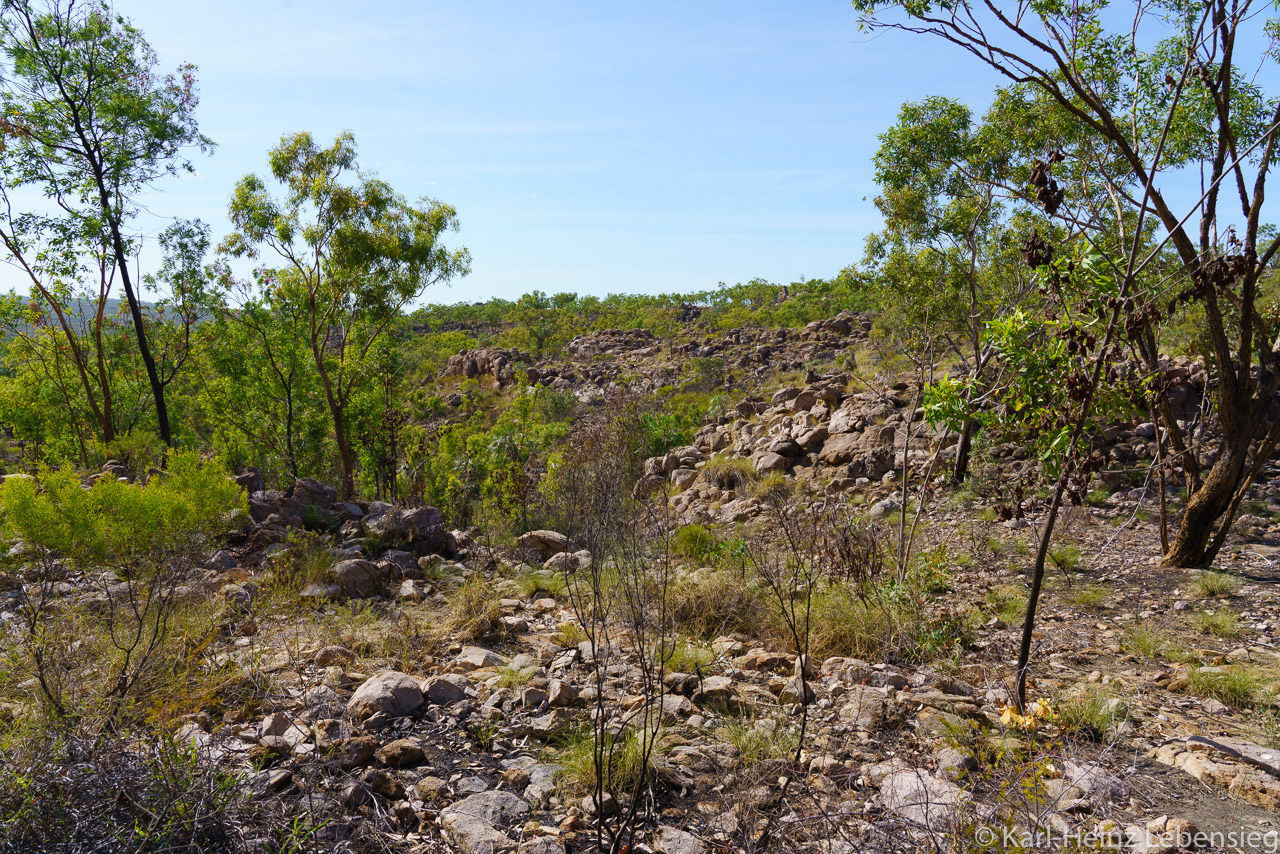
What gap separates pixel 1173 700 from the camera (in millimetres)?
4016

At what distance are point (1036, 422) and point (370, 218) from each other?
37.7 ft

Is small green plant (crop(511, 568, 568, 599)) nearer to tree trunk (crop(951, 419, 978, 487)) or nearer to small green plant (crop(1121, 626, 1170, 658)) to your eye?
small green plant (crop(1121, 626, 1170, 658))

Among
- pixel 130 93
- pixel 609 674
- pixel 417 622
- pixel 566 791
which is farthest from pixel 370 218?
pixel 566 791

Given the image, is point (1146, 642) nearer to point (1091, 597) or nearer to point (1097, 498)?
point (1091, 597)

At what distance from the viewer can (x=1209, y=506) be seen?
627cm

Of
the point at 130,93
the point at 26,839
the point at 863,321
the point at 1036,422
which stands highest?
the point at 130,93

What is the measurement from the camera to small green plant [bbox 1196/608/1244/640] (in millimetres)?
5020

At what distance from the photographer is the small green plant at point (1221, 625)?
5020 mm

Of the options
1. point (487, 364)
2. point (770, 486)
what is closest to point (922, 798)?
point (770, 486)

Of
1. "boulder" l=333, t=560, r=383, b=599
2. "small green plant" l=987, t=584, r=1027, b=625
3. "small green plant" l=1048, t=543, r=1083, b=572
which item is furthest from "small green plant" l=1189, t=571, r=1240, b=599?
"boulder" l=333, t=560, r=383, b=599

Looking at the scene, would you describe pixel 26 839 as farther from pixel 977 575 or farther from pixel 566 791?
pixel 977 575

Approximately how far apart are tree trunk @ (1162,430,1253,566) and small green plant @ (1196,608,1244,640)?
1.31 metres

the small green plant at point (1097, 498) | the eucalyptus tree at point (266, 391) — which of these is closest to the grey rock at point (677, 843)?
the small green plant at point (1097, 498)

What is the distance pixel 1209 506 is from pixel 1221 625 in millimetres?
1681
